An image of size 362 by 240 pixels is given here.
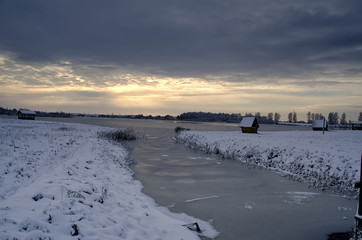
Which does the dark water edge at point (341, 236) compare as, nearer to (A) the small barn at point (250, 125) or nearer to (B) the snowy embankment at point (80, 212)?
(B) the snowy embankment at point (80, 212)

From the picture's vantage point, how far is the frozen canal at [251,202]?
820cm

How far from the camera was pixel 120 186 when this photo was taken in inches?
444

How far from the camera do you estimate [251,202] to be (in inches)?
430

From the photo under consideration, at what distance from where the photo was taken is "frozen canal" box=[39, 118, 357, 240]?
8195 mm

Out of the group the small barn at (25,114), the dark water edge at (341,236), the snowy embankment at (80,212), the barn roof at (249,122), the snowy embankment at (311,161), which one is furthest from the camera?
the small barn at (25,114)

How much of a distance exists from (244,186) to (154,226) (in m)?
8.09

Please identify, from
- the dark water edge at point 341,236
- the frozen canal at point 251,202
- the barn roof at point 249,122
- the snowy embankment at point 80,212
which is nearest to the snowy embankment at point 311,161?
the frozen canal at point 251,202

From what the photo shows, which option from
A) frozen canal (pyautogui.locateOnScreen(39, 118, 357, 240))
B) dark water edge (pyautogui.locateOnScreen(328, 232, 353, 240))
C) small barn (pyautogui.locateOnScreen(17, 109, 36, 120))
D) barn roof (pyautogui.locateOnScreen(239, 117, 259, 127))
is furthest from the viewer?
small barn (pyautogui.locateOnScreen(17, 109, 36, 120))

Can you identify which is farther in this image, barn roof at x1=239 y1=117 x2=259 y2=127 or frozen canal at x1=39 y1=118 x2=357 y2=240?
barn roof at x1=239 y1=117 x2=259 y2=127

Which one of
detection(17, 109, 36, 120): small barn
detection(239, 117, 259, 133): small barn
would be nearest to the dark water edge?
detection(239, 117, 259, 133): small barn

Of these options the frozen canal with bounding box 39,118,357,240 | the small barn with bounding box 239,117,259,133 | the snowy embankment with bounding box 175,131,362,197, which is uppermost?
the small barn with bounding box 239,117,259,133

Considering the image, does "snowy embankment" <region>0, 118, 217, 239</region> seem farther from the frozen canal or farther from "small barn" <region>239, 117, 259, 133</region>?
"small barn" <region>239, 117, 259, 133</region>

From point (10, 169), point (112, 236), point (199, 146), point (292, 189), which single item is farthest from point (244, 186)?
point (199, 146)

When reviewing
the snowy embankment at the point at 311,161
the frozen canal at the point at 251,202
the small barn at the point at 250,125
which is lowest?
the frozen canal at the point at 251,202
